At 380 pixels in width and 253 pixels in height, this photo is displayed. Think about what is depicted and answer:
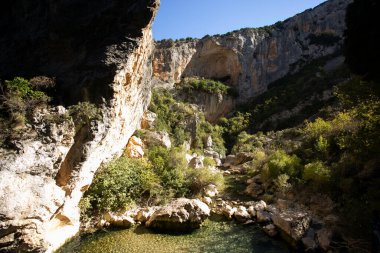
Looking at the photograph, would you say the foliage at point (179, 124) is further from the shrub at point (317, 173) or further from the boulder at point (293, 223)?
the boulder at point (293, 223)

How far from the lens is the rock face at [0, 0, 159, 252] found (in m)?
14.3

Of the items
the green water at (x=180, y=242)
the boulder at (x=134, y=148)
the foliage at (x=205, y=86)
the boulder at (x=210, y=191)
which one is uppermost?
the foliage at (x=205, y=86)

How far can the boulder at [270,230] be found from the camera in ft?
52.1

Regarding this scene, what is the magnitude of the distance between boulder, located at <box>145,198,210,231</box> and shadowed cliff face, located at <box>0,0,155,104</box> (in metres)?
8.12

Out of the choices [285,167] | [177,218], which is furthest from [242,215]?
[285,167]

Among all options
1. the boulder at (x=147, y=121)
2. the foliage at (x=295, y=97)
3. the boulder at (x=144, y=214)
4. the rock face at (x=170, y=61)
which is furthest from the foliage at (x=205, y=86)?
the boulder at (x=144, y=214)

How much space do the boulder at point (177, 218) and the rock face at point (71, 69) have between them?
15.4 feet

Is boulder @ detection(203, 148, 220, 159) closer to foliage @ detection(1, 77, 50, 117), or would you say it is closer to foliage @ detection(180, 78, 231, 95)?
foliage @ detection(180, 78, 231, 95)

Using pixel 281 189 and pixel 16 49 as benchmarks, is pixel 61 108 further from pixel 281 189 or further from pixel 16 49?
pixel 281 189

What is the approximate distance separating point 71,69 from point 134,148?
10391 millimetres

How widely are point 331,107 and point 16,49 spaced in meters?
39.4

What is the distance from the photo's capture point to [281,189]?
22.2 metres

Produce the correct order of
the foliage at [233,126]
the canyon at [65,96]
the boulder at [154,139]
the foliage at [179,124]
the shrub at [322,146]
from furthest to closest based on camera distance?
the foliage at [233,126] → the foliage at [179,124] → the boulder at [154,139] → the shrub at [322,146] → the canyon at [65,96]

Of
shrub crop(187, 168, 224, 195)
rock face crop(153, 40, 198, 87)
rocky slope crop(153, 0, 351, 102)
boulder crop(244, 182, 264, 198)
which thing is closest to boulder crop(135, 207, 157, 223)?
shrub crop(187, 168, 224, 195)
